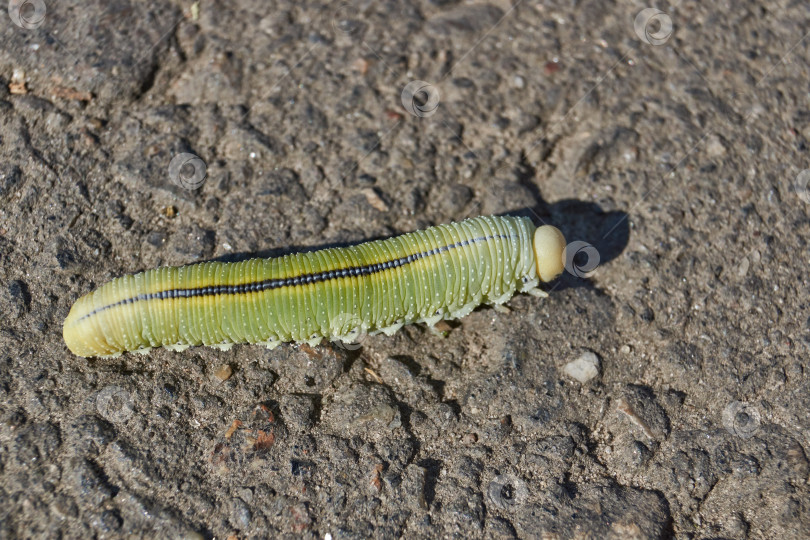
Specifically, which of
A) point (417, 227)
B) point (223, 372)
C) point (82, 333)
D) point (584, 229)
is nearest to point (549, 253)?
point (584, 229)

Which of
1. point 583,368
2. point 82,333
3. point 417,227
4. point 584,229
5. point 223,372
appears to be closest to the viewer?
point 82,333

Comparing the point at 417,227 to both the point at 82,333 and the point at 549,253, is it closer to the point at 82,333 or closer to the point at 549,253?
the point at 549,253

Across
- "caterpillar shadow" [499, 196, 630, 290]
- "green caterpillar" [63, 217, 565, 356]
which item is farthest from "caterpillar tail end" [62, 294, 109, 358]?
"caterpillar shadow" [499, 196, 630, 290]

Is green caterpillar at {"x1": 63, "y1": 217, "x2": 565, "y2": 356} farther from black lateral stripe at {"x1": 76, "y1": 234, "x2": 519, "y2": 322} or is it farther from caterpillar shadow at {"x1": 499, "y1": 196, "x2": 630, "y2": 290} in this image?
caterpillar shadow at {"x1": 499, "y1": 196, "x2": 630, "y2": 290}

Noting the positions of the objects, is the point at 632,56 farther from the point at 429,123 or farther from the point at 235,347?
the point at 235,347

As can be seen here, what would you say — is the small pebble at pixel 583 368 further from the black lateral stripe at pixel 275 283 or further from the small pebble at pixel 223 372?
the small pebble at pixel 223 372

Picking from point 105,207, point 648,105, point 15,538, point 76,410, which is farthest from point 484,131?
point 15,538
